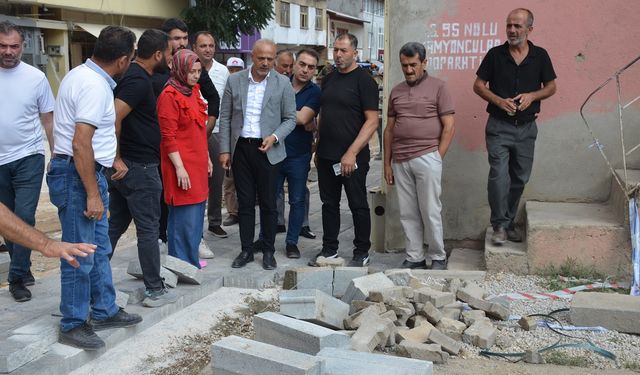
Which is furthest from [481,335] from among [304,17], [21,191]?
[304,17]

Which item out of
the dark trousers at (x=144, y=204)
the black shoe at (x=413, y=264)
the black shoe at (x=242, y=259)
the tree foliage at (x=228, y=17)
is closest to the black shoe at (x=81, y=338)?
the dark trousers at (x=144, y=204)

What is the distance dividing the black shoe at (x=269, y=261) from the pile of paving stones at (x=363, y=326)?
1.64 ft

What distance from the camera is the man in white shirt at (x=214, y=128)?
681 cm

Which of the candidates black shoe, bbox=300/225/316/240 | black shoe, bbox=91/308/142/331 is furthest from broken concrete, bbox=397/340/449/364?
black shoe, bbox=300/225/316/240

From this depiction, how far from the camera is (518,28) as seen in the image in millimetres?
5840

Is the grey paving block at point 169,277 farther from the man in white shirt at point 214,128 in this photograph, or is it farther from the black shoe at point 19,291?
the man in white shirt at point 214,128

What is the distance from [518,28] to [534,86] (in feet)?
1.71

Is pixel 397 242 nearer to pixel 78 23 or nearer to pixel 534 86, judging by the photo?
pixel 534 86

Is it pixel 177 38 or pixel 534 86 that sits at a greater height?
pixel 177 38

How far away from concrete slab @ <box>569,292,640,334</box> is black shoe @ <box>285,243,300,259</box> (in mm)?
2574

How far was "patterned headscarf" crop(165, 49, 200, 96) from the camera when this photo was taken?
5.14m

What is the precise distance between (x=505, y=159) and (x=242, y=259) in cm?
248

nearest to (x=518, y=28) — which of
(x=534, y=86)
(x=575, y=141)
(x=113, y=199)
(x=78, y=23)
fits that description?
(x=534, y=86)

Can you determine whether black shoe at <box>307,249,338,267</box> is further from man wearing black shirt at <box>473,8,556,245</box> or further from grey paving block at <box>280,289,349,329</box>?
grey paving block at <box>280,289,349,329</box>
